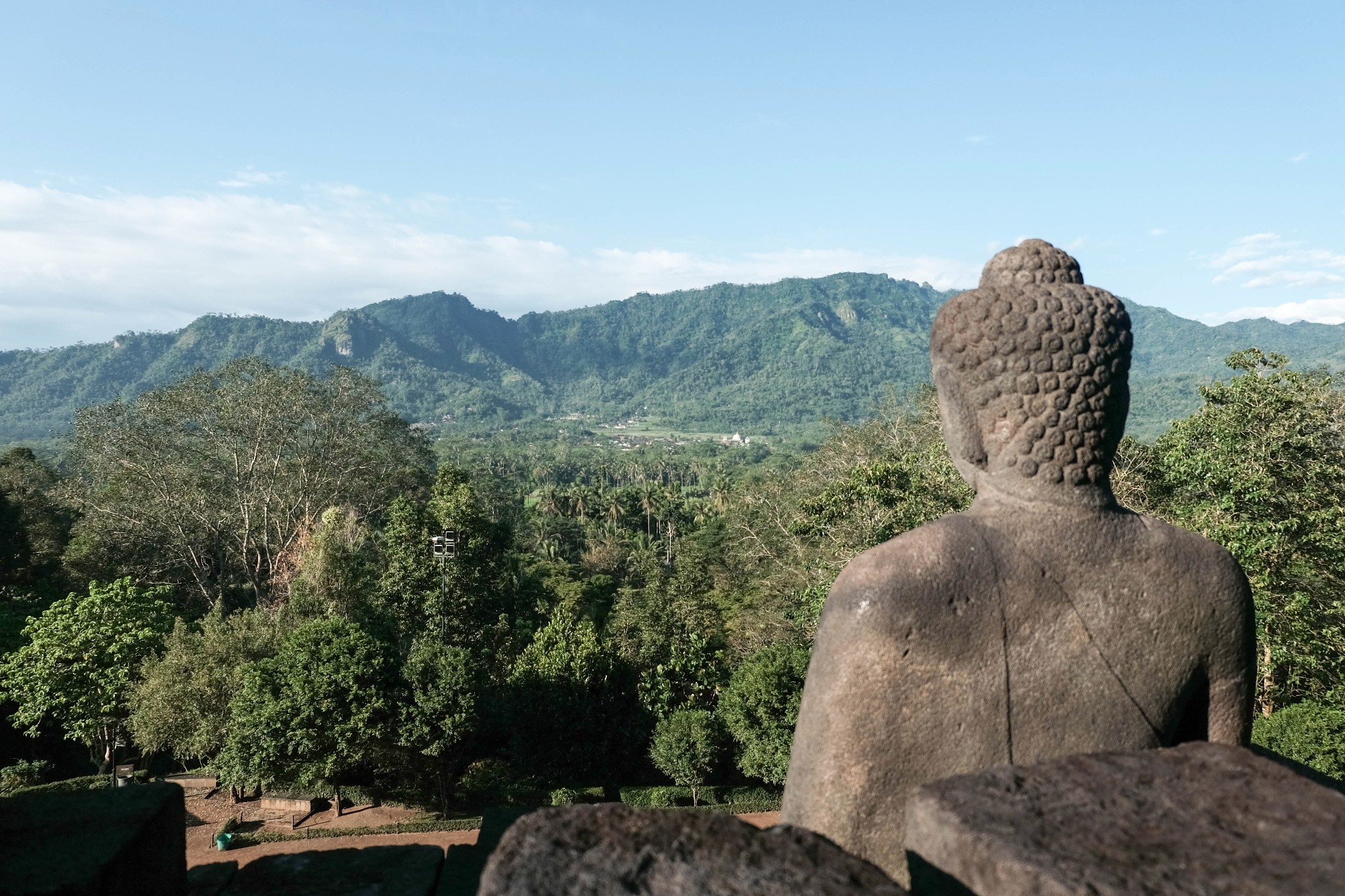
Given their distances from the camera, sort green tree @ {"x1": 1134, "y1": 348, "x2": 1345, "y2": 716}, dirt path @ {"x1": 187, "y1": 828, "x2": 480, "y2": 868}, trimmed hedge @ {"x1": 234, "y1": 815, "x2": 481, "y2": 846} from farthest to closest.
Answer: trimmed hedge @ {"x1": 234, "y1": 815, "x2": 481, "y2": 846} < dirt path @ {"x1": 187, "y1": 828, "x2": 480, "y2": 868} < green tree @ {"x1": 1134, "y1": 348, "x2": 1345, "y2": 716}

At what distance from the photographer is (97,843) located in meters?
3.19

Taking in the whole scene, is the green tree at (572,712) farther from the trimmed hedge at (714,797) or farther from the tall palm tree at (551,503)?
the tall palm tree at (551,503)

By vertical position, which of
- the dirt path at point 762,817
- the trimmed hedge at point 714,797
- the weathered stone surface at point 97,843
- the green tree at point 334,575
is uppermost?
the weathered stone surface at point 97,843

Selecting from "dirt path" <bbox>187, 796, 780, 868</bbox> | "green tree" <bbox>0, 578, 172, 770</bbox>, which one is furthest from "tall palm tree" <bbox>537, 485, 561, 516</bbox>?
"dirt path" <bbox>187, 796, 780, 868</bbox>

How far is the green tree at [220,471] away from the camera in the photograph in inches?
1575

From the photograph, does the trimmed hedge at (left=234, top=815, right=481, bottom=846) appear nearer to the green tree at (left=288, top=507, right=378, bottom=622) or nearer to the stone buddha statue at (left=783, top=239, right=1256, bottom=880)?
the green tree at (left=288, top=507, right=378, bottom=622)

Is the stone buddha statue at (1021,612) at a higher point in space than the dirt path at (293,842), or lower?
higher

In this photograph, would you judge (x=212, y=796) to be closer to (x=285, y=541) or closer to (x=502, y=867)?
(x=285, y=541)

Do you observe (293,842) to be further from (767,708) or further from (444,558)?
(767,708)

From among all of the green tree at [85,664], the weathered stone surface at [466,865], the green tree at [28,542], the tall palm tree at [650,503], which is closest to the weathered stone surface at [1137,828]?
the weathered stone surface at [466,865]

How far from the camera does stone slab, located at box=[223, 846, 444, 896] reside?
394 centimetres

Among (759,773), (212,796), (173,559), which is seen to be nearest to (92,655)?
(212,796)

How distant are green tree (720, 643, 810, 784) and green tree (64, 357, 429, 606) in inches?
969

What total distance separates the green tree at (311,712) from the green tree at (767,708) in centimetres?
1078
